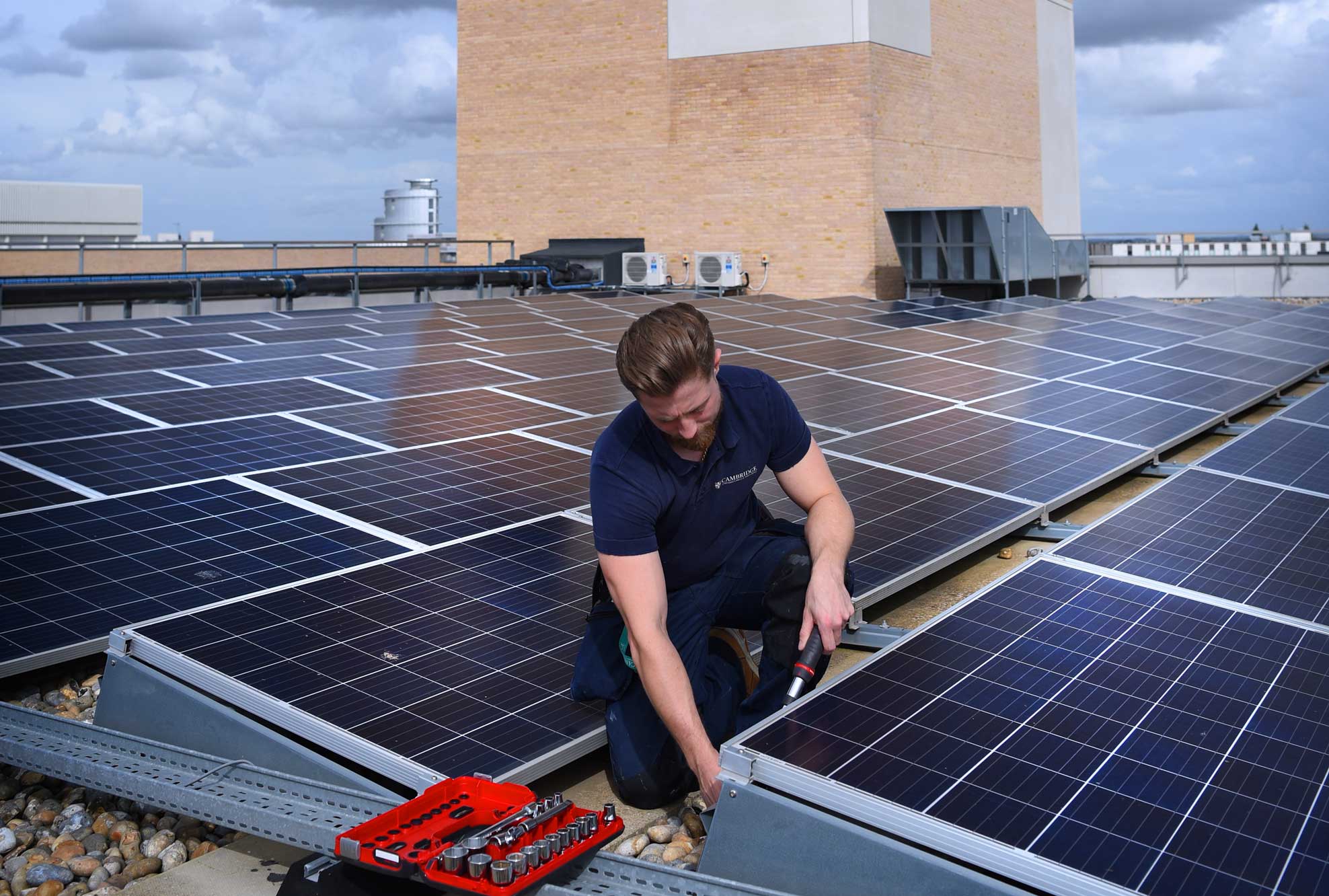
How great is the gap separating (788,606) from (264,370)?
8430mm

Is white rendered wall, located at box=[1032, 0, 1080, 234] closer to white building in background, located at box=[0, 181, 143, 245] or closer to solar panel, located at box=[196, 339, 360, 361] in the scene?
solar panel, located at box=[196, 339, 360, 361]

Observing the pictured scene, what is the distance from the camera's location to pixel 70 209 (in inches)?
1873

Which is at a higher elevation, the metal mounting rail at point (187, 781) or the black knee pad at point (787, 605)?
the black knee pad at point (787, 605)

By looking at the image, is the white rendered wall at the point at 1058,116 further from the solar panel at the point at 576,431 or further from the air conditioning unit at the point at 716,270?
the solar panel at the point at 576,431

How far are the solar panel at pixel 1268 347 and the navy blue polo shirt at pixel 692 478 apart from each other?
40.6 ft

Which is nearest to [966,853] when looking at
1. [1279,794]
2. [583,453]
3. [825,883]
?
[825,883]

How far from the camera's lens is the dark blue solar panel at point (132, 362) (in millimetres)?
10766

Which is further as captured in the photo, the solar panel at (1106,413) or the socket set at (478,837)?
the solar panel at (1106,413)

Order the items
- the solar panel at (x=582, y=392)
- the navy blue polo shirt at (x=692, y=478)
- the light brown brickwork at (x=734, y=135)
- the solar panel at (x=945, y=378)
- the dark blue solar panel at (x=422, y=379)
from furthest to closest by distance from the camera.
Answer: the light brown brickwork at (x=734, y=135) < the solar panel at (x=945, y=378) < the dark blue solar panel at (x=422, y=379) < the solar panel at (x=582, y=392) < the navy blue polo shirt at (x=692, y=478)

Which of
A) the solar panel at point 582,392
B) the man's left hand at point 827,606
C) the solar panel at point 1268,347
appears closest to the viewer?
the man's left hand at point 827,606

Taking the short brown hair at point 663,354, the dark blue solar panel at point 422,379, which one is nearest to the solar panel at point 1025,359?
the dark blue solar panel at point 422,379

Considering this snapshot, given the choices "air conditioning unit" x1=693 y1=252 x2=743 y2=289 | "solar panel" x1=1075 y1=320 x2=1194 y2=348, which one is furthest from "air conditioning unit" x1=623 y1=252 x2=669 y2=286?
"solar panel" x1=1075 y1=320 x2=1194 y2=348

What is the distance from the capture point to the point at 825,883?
314 centimetres

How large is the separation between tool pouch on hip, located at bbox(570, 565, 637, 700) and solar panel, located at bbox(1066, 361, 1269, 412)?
8.57 meters
